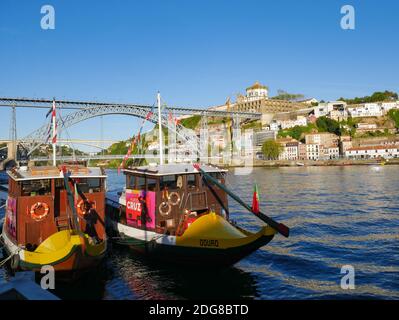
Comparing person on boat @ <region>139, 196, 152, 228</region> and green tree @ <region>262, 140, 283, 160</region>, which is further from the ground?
green tree @ <region>262, 140, 283, 160</region>

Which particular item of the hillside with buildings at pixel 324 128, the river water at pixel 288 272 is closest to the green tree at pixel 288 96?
the hillside with buildings at pixel 324 128

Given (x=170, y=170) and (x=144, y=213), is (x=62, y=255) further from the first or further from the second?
(x=170, y=170)

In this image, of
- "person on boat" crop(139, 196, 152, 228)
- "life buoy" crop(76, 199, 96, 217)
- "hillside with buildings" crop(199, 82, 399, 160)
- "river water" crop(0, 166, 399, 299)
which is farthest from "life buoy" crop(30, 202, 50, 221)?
"hillside with buildings" crop(199, 82, 399, 160)

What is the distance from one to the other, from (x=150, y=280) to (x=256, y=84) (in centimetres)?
14811

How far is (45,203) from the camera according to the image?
1254 centimetres

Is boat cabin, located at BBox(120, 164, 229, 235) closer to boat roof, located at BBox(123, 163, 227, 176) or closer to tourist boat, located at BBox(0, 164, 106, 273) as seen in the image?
boat roof, located at BBox(123, 163, 227, 176)

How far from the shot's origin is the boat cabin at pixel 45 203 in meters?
12.3

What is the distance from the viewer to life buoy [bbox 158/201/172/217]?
13812 millimetres

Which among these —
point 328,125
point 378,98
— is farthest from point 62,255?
point 378,98

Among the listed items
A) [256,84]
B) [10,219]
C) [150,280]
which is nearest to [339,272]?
[150,280]

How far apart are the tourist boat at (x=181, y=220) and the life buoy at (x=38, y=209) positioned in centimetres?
346

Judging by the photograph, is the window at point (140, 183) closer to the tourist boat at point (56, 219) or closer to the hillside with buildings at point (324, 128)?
the tourist boat at point (56, 219)

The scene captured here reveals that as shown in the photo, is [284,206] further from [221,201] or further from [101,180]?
[101,180]

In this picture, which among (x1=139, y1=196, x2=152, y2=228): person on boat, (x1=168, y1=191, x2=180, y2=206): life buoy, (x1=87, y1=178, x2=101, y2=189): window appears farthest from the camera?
(x1=139, y1=196, x2=152, y2=228): person on boat
